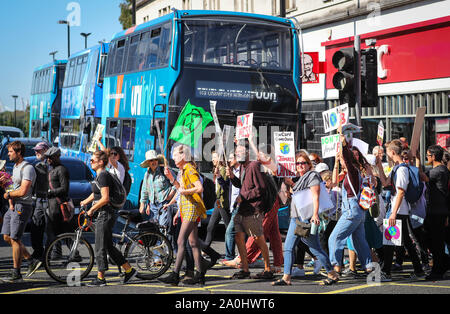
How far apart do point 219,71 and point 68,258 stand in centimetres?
579

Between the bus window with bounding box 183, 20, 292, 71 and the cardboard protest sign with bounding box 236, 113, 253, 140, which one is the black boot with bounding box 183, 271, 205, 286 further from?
the bus window with bounding box 183, 20, 292, 71

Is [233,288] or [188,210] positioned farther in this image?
[188,210]

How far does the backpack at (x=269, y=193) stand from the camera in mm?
9453

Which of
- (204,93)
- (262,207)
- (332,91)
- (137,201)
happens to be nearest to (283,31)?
(204,93)

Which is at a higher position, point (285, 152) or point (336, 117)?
point (336, 117)

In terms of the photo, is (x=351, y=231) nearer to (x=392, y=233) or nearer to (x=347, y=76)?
(x=392, y=233)

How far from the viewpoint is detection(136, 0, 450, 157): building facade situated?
18328 millimetres

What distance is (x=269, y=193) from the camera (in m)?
9.61

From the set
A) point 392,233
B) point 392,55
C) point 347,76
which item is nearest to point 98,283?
point 392,233

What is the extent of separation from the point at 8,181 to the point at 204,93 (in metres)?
5.08

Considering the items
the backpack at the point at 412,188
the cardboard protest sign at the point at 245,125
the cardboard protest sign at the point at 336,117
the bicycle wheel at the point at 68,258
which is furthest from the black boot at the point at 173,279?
the backpack at the point at 412,188

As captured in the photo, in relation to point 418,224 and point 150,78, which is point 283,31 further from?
point 418,224

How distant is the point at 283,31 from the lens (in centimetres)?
1480

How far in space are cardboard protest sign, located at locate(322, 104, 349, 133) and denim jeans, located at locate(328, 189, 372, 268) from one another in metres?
1.08
